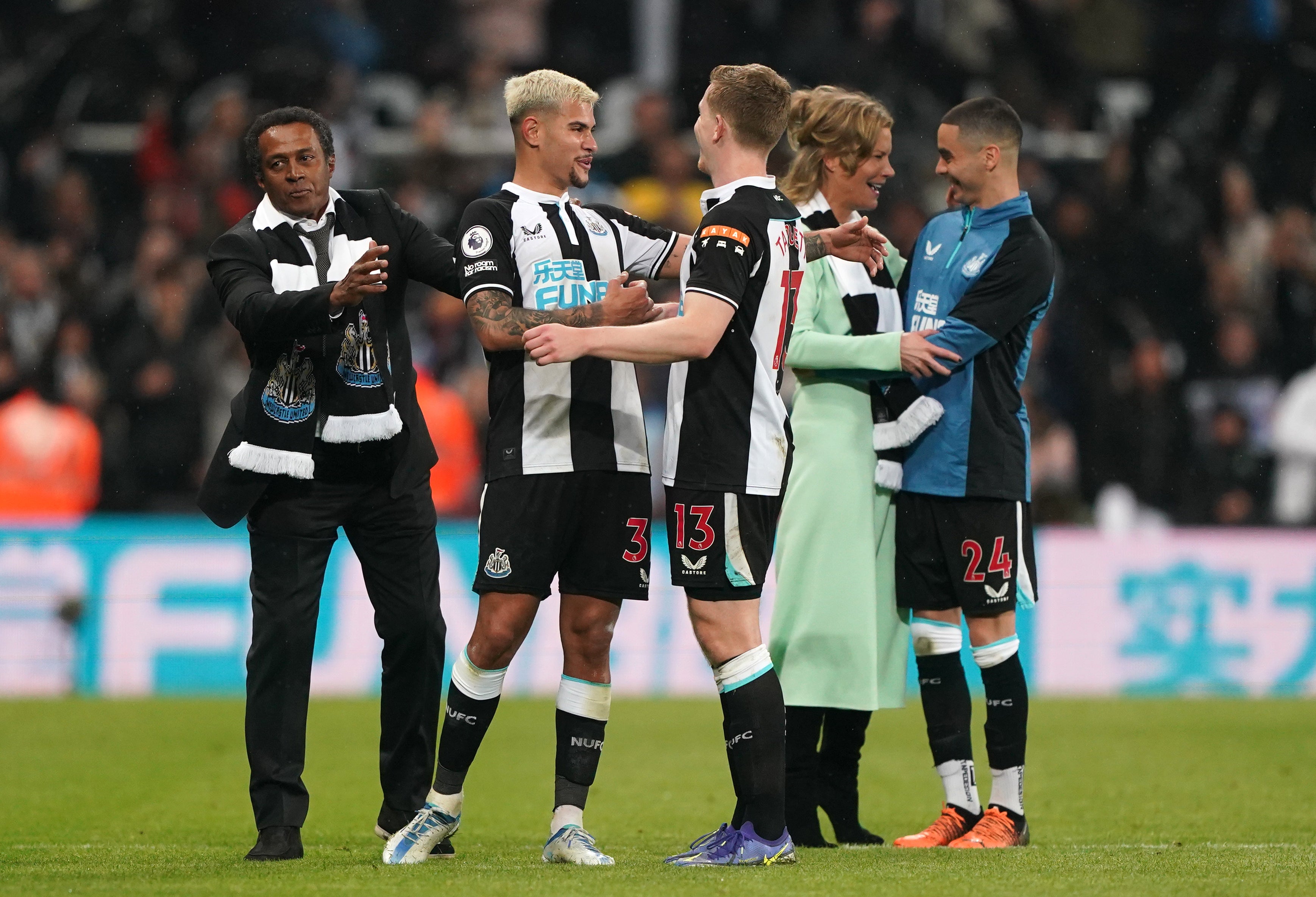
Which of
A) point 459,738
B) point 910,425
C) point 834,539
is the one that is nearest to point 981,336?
point 910,425

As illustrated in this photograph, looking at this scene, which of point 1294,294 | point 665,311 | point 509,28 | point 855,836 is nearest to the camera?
point 665,311

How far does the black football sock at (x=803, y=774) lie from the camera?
5.44 meters

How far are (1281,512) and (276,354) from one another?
9509mm

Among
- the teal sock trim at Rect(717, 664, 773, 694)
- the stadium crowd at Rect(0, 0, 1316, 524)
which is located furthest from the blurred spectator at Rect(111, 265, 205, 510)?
the teal sock trim at Rect(717, 664, 773, 694)

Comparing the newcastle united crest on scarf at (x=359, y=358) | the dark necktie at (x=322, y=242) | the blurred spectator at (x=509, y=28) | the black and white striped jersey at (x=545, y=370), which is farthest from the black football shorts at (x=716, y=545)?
the blurred spectator at (x=509, y=28)

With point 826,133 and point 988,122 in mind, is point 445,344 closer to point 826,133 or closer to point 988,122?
point 826,133

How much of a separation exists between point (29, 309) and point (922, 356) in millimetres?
9345

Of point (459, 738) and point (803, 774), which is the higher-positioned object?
point (459, 738)

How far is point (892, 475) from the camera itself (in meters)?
5.59

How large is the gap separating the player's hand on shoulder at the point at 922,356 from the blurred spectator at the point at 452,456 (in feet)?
21.4

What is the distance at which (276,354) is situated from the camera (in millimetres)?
5020

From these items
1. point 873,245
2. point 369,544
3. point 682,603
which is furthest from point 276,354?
point 682,603

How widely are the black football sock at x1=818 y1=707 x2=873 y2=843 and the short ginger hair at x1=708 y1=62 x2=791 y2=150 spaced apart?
Answer: 2065 millimetres

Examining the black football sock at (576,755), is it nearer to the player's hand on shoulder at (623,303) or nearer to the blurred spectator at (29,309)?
the player's hand on shoulder at (623,303)
